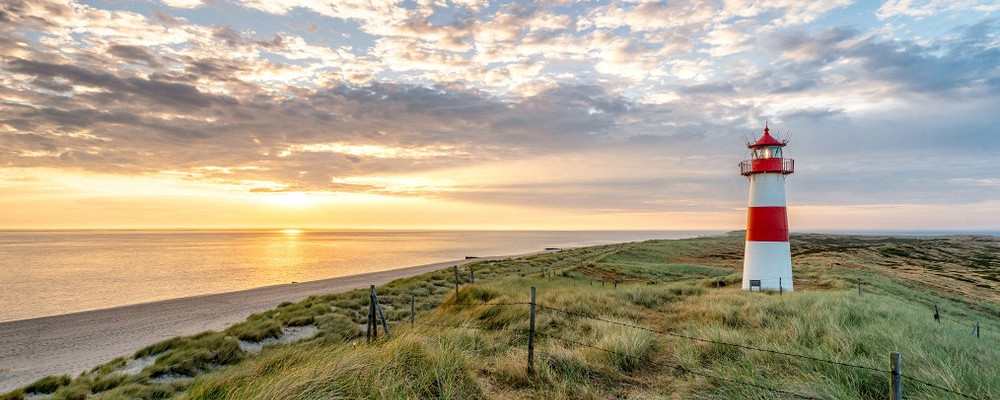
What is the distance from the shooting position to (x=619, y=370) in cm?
664

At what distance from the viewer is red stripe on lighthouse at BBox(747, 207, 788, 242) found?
18312 millimetres

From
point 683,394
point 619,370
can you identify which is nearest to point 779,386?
point 683,394

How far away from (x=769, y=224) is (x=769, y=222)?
8 centimetres

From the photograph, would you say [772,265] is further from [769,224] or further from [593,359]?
[593,359]

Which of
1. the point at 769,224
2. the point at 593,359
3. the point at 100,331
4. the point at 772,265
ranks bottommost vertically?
the point at 100,331

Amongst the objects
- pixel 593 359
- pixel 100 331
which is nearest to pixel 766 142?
pixel 593 359

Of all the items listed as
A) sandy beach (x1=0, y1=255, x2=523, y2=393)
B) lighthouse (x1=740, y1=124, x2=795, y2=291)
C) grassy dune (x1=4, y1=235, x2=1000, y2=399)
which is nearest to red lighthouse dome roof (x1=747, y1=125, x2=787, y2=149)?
lighthouse (x1=740, y1=124, x2=795, y2=291)

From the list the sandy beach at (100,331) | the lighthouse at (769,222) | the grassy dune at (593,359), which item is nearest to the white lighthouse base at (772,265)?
the lighthouse at (769,222)

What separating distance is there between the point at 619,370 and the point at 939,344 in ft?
18.1

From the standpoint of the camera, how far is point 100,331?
19609mm

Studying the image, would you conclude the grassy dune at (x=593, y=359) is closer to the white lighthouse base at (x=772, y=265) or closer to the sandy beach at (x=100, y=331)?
the sandy beach at (x=100, y=331)

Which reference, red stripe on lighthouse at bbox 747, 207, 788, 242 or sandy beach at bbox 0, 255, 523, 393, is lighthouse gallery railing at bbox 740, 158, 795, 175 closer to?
red stripe on lighthouse at bbox 747, 207, 788, 242

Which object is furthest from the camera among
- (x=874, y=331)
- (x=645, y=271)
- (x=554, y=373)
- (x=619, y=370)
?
(x=645, y=271)

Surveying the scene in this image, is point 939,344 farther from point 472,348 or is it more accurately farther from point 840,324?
point 472,348
